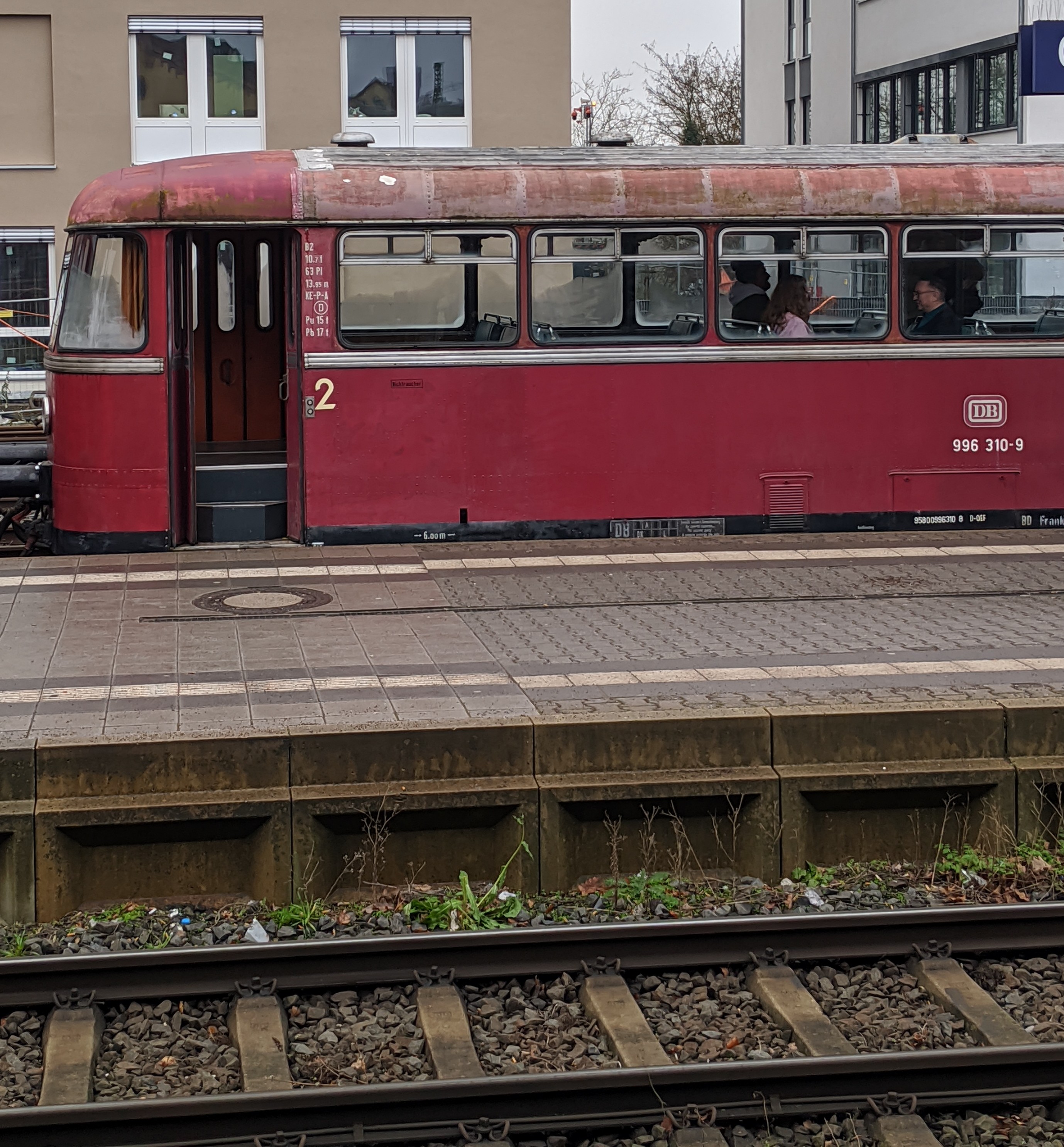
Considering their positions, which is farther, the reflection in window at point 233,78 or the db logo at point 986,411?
the reflection in window at point 233,78

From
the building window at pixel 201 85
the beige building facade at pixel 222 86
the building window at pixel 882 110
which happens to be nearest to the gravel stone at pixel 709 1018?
the beige building facade at pixel 222 86

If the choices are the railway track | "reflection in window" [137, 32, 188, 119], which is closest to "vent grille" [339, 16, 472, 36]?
"reflection in window" [137, 32, 188, 119]

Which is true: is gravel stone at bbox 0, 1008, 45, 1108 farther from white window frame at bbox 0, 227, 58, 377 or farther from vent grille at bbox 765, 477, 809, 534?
white window frame at bbox 0, 227, 58, 377

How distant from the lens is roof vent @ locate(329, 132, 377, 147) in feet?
49.8

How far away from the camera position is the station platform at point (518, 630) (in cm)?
912

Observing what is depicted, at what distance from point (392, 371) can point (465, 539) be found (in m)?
1.41

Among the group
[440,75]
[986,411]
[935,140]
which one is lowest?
[986,411]

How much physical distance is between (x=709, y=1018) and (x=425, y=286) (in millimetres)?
8598

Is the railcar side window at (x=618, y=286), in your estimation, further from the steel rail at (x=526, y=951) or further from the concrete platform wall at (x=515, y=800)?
the steel rail at (x=526, y=951)

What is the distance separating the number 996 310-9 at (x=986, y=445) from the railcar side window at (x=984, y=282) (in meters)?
0.82

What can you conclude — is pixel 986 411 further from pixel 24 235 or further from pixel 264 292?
pixel 24 235

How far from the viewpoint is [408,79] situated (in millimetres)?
32719

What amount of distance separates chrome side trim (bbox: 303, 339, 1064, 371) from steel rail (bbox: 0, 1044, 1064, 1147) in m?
9.09

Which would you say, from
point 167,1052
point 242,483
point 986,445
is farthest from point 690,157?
point 167,1052
